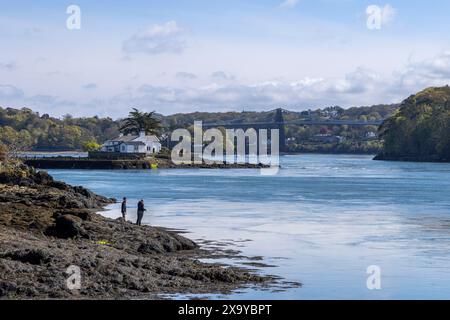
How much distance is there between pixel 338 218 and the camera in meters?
52.2

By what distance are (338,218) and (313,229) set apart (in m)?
7.11

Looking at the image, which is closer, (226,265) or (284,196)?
(226,265)

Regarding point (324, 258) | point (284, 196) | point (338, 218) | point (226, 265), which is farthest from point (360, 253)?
point (284, 196)

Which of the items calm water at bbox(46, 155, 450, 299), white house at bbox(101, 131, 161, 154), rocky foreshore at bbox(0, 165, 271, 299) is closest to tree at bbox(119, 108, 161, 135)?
white house at bbox(101, 131, 161, 154)

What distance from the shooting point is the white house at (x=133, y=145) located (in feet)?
477

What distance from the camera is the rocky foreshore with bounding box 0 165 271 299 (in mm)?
23875

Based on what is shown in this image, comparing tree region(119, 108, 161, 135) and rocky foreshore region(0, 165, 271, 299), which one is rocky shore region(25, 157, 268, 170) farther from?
rocky foreshore region(0, 165, 271, 299)

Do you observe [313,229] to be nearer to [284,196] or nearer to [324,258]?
[324,258]

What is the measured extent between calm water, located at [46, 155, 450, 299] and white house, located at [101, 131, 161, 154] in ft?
190

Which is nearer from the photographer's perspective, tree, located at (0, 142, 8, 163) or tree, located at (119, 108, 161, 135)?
tree, located at (0, 142, 8, 163)

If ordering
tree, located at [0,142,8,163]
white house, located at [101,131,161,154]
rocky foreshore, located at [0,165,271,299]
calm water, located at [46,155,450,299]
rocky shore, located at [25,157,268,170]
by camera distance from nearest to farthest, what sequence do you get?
rocky foreshore, located at [0,165,271,299], calm water, located at [46,155,450,299], tree, located at [0,142,8,163], rocky shore, located at [25,157,268,170], white house, located at [101,131,161,154]

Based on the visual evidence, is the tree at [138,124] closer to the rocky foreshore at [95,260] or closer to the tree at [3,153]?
the tree at [3,153]

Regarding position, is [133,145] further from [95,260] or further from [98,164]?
[95,260]
